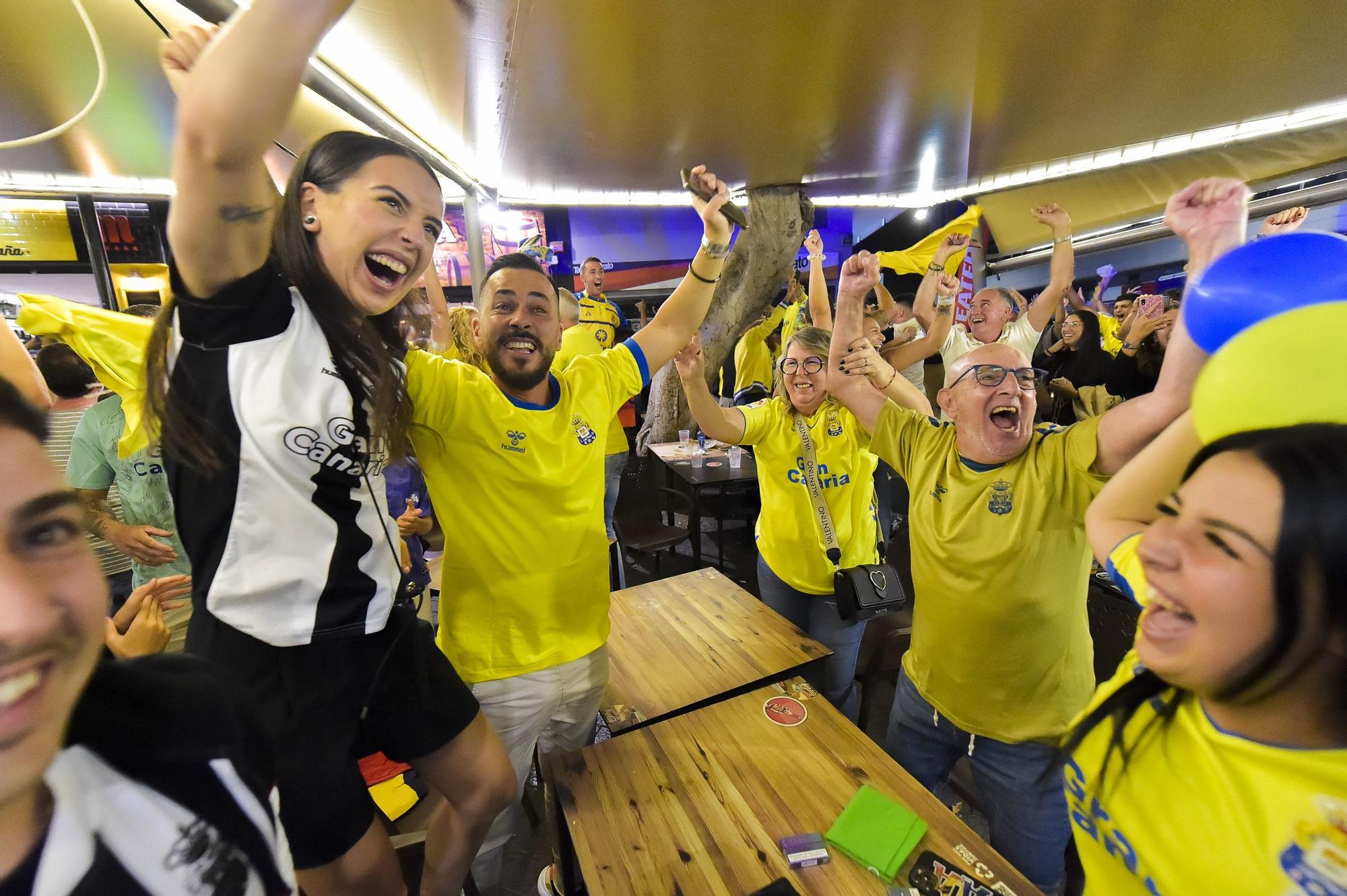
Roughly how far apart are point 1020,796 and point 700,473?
9.41 ft

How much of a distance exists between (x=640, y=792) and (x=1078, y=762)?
2.98ft

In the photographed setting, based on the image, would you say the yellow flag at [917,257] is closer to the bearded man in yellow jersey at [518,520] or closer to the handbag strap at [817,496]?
the handbag strap at [817,496]

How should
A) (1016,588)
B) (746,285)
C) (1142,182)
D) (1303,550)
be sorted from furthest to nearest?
(1142,182)
(746,285)
(1016,588)
(1303,550)

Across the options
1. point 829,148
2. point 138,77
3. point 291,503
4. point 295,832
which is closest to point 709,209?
point 291,503

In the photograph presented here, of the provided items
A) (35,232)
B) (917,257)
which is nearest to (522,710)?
(917,257)

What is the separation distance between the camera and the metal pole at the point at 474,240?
185 inches

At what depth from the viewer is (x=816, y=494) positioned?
213 cm

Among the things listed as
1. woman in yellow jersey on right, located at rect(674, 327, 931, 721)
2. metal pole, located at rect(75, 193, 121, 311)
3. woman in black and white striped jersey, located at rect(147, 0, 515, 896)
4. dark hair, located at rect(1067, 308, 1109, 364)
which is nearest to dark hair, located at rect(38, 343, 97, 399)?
woman in black and white striped jersey, located at rect(147, 0, 515, 896)

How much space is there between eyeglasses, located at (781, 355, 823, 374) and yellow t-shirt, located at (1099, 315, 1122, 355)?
5417 mm

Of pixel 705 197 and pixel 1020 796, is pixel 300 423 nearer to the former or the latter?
pixel 705 197

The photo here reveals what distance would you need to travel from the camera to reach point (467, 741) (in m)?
1.25

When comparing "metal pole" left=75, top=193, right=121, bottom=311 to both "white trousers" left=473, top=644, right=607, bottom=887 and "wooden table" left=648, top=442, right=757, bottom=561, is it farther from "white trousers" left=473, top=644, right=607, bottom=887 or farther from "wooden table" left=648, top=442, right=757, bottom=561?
"white trousers" left=473, top=644, right=607, bottom=887

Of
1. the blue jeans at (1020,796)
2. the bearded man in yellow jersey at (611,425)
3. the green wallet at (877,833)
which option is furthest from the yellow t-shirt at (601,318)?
the green wallet at (877,833)

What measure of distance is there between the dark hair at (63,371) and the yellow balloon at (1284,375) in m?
3.48
